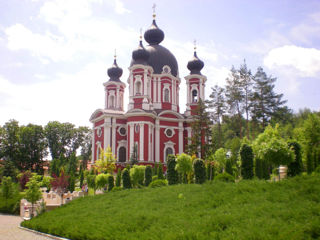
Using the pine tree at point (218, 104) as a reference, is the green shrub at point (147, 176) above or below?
below

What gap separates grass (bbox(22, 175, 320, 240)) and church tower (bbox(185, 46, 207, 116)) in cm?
2529

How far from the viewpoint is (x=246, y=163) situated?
15.5m

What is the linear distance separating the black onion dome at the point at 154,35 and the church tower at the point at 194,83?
15.9ft

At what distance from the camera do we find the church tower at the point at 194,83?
1537 inches

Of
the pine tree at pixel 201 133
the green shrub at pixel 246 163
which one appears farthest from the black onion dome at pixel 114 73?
the green shrub at pixel 246 163

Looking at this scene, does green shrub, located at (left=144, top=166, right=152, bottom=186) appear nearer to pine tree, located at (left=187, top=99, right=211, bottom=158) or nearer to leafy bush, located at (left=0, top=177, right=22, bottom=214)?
leafy bush, located at (left=0, top=177, right=22, bottom=214)

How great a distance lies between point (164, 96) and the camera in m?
38.1

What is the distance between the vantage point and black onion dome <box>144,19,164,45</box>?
129ft

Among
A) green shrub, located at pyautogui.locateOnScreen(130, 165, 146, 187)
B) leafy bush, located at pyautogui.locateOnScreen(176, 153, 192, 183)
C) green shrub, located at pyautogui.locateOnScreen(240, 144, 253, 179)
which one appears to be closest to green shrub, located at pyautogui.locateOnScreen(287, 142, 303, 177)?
green shrub, located at pyautogui.locateOnScreen(240, 144, 253, 179)

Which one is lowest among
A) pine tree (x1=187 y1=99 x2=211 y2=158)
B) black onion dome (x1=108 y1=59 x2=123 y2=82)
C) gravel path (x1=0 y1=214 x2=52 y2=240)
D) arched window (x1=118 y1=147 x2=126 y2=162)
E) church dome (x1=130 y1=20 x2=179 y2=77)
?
gravel path (x1=0 y1=214 x2=52 y2=240)

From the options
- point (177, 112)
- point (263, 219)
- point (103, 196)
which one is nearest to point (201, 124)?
point (177, 112)

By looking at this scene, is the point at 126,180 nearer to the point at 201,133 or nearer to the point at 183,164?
the point at 183,164

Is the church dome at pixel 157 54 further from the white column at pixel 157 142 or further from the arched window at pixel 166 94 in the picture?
the white column at pixel 157 142

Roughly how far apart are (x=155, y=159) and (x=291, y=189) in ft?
82.9
